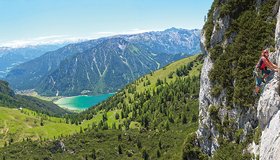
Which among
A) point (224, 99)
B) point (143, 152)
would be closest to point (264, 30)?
point (224, 99)

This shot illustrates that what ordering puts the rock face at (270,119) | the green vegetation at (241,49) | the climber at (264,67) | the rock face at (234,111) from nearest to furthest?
the climber at (264,67) → the rock face at (270,119) → the rock face at (234,111) → the green vegetation at (241,49)

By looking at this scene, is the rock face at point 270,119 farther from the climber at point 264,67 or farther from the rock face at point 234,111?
the climber at point 264,67

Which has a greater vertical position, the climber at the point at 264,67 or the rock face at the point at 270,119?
the climber at the point at 264,67

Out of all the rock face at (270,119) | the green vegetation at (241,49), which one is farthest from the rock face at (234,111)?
the green vegetation at (241,49)

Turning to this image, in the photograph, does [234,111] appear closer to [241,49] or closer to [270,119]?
[241,49]

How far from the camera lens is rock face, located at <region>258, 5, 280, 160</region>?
40812 millimetres

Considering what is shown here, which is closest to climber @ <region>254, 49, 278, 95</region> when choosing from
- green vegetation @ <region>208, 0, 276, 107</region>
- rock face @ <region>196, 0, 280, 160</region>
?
rock face @ <region>196, 0, 280, 160</region>

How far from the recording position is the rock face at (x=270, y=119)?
40812 mm

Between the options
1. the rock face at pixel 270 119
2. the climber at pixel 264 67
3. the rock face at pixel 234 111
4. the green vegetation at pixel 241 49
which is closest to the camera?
the climber at pixel 264 67

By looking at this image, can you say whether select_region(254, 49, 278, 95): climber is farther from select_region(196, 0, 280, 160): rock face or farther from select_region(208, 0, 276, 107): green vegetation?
select_region(208, 0, 276, 107): green vegetation

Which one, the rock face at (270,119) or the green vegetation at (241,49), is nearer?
the rock face at (270,119)

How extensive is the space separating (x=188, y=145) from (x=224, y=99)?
62.8 feet

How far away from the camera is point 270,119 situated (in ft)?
145

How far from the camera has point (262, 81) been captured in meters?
47.6
